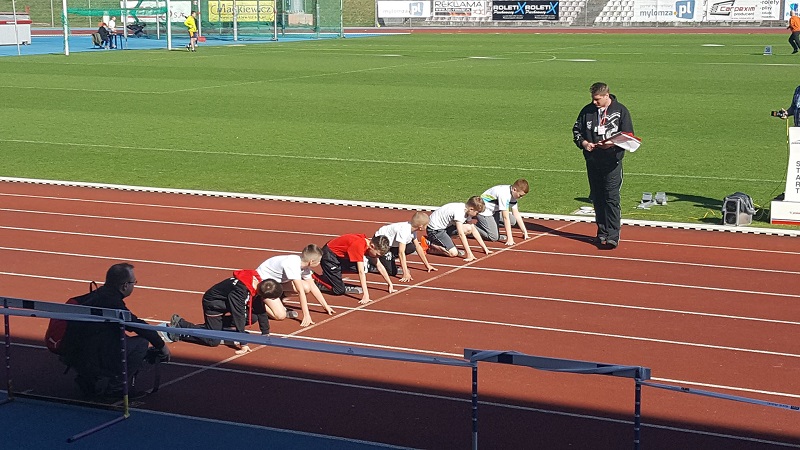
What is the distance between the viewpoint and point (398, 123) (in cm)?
2650

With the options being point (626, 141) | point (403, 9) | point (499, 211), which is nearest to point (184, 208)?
point (499, 211)

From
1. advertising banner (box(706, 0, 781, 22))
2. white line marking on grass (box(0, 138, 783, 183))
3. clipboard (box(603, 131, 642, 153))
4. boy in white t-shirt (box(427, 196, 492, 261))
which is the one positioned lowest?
boy in white t-shirt (box(427, 196, 492, 261))

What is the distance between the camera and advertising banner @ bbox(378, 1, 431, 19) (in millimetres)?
72812

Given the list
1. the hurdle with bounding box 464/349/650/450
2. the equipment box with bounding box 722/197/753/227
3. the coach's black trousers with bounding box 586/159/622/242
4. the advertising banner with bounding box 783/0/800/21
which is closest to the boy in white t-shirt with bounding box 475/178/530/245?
the coach's black trousers with bounding box 586/159/622/242

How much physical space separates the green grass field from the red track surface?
2189mm

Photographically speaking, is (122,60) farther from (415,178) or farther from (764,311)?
(764,311)

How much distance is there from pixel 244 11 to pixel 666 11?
2475cm

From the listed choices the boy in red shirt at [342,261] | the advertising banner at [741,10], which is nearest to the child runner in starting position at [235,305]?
the boy in red shirt at [342,261]

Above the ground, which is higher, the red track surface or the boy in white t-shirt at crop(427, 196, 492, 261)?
the boy in white t-shirt at crop(427, 196, 492, 261)

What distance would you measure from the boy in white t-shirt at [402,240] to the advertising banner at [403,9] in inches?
2403

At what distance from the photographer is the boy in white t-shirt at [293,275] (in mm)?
10844

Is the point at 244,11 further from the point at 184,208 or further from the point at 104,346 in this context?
the point at 104,346

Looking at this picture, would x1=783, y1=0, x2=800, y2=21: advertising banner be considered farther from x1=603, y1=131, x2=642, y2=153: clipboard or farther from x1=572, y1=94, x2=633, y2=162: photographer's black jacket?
x1=603, y1=131, x2=642, y2=153: clipboard

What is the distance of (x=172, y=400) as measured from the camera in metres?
8.91
